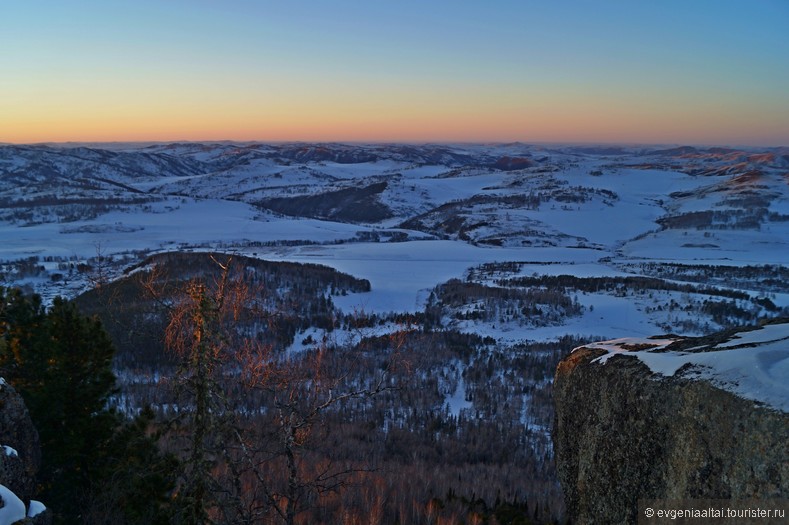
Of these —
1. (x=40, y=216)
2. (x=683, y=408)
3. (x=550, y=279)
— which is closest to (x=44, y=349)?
(x=683, y=408)

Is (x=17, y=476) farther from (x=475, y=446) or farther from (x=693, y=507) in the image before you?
(x=475, y=446)

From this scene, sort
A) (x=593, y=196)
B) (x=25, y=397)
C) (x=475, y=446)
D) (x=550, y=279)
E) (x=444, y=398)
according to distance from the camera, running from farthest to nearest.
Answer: (x=593, y=196) < (x=550, y=279) < (x=444, y=398) < (x=475, y=446) < (x=25, y=397)

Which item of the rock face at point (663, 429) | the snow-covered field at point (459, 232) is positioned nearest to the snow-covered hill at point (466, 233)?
the snow-covered field at point (459, 232)

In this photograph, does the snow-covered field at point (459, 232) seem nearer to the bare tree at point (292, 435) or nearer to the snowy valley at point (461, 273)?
the snowy valley at point (461, 273)

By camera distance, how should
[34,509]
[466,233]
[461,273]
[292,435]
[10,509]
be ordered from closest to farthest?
[10,509], [34,509], [292,435], [461,273], [466,233]

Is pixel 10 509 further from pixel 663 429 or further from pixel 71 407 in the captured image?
pixel 663 429

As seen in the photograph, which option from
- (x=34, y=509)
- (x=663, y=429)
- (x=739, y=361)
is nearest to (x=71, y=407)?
(x=34, y=509)

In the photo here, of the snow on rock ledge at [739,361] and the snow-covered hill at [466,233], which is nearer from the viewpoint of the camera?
the snow on rock ledge at [739,361]
